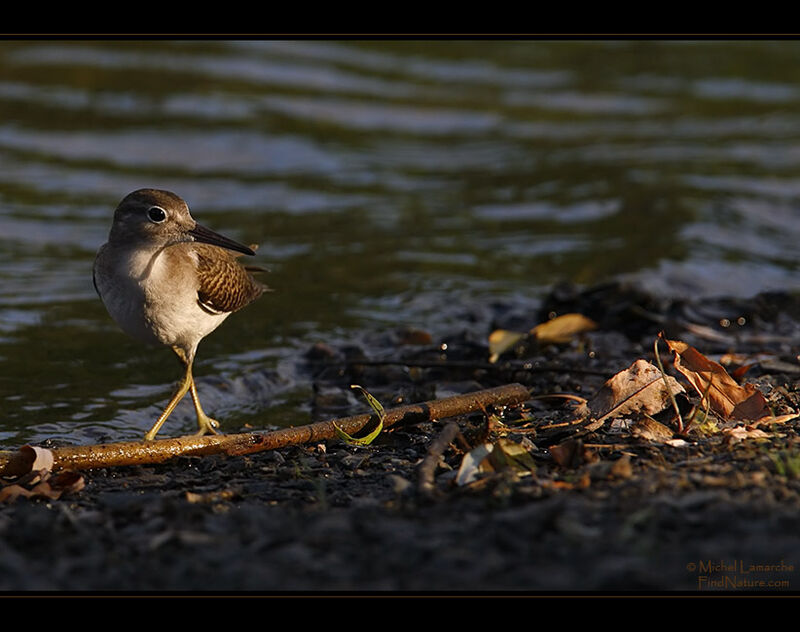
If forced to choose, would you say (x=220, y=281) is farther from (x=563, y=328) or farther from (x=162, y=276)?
(x=563, y=328)

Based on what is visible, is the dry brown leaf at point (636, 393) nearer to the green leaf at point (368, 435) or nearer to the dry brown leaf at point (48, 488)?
the green leaf at point (368, 435)

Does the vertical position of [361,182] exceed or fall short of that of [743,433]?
it exceeds it

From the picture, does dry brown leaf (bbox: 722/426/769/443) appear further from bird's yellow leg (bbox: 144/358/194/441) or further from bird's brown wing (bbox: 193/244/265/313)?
bird's yellow leg (bbox: 144/358/194/441)

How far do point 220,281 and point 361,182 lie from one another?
765 cm

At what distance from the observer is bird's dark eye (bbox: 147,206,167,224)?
6145 millimetres

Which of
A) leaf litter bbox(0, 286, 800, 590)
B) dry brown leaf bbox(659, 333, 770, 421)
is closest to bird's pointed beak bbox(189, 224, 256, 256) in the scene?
leaf litter bbox(0, 286, 800, 590)

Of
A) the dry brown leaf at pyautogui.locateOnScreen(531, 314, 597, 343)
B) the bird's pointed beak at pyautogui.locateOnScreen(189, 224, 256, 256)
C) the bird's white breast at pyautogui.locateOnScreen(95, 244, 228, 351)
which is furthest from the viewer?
the dry brown leaf at pyautogui.locateOnScreen(531, 314, 597, 343)

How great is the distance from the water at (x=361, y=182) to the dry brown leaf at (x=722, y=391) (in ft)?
8.55

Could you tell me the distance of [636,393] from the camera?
198 inches

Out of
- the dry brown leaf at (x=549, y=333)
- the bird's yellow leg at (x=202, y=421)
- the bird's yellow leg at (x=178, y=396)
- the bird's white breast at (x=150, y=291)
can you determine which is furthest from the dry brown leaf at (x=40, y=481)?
the dry brown leaf at (x=549, y=333)

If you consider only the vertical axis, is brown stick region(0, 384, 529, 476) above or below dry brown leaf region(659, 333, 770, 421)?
below

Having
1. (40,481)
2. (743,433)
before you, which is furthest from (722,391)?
(40,481)

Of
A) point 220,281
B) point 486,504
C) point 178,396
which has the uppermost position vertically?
point 220,281
